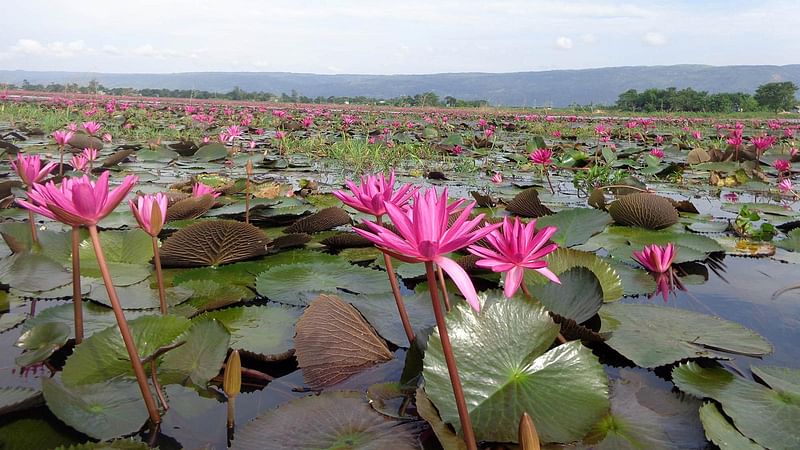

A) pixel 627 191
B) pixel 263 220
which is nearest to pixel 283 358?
pixel 263 220

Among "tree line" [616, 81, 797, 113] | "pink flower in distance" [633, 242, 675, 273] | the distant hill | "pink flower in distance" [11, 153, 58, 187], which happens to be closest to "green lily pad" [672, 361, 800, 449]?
"pink flower in distance" [633, 242, 675, 273]

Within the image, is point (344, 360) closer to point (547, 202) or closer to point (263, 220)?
point (263, 220)

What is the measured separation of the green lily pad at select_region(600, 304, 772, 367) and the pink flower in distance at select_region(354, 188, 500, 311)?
695mm

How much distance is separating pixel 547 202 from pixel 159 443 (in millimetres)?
2900

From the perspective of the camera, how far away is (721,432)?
90 cm

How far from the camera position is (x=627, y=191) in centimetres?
377

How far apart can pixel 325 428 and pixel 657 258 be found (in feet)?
4.79

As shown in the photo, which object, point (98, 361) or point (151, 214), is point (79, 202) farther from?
point (98, 361)

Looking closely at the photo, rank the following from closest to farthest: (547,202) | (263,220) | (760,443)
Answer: (760,443) → (263,220) → (547,202)

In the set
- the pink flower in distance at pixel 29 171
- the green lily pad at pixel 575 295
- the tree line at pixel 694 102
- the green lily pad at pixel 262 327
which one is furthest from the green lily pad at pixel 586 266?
the tree line at pixel 694 102

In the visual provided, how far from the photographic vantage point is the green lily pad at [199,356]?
3.51 feet

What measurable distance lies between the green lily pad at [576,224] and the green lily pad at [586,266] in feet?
1.42

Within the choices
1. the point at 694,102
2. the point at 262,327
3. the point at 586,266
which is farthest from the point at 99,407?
the point at 694,102

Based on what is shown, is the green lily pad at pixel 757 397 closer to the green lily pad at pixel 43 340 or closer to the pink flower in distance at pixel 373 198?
the pink flower in distance at pixel 373 198
